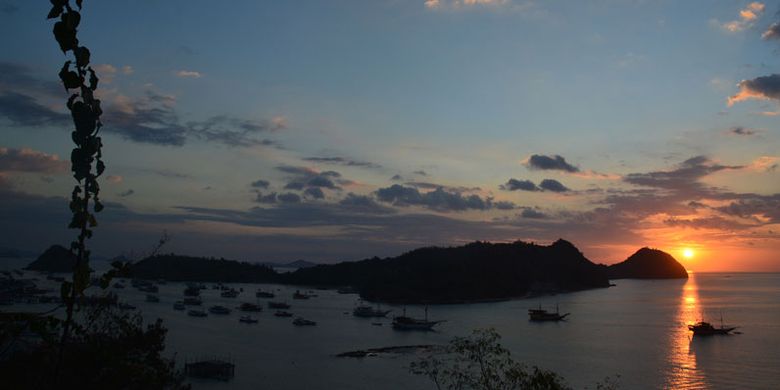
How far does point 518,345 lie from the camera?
3019 inches

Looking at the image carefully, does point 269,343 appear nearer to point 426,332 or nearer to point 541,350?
point 426,332

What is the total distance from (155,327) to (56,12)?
27.4 metres

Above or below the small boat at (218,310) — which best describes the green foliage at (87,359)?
above

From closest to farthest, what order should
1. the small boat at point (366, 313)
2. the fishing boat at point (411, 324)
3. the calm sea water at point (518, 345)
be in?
the calm sea water at point (518, 345), the fishing boat at point (411, 324), the small boat at point (366, 313)

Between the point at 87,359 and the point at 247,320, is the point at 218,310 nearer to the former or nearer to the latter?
the point at 247,320

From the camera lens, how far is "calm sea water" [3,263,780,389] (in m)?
54.1

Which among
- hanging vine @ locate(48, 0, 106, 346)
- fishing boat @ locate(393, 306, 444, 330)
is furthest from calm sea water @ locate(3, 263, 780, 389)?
hanging vine @ locate(48, 0, 106, 346)

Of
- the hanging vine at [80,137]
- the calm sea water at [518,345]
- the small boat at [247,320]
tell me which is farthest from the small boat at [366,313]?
the hanging vine at [80,137]

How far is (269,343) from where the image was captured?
74500 mm

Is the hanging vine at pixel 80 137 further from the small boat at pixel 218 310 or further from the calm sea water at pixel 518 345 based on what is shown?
the small boat at pixel 218 310

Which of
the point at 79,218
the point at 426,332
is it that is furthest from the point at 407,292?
the point at 79,218

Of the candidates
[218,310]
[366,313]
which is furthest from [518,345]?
→ [218,310]

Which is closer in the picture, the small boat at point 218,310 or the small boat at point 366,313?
the small boat at point 218,310

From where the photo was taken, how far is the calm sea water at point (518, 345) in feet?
177
